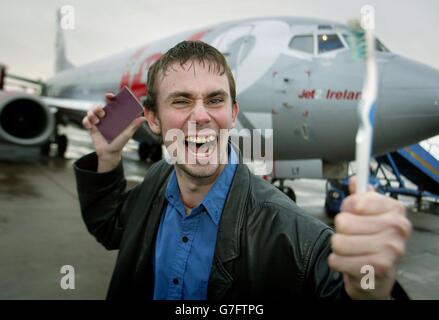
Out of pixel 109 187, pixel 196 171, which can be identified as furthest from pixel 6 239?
pixel 196 171

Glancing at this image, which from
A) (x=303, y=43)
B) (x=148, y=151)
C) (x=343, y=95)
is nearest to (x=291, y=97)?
(x=343, y=95)

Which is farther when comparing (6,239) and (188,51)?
(6,239)

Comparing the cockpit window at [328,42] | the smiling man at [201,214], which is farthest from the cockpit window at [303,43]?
the smiling man at [201,214]

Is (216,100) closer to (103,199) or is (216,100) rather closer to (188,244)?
(188,244)

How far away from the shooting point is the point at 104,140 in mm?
1633

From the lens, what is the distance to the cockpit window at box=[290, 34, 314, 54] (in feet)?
17.1

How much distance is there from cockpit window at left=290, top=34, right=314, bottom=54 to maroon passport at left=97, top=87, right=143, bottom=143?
4.19 metres

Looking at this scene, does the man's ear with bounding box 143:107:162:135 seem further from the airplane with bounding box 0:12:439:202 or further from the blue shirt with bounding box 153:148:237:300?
the airplane with bounding box 0:12:439:202

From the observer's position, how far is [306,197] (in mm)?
8422

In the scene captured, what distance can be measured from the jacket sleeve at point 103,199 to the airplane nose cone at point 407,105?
3480mm

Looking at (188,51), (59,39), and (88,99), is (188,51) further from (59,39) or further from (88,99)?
(59,39)

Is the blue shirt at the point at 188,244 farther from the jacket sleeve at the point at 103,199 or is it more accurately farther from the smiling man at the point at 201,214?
the jacket sleeve at the point at 103,199

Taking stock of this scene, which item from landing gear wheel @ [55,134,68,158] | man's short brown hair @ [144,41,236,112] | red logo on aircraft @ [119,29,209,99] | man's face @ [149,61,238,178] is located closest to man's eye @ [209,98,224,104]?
man's face @ [149,61,238,178]

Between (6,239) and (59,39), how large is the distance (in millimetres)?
27970
